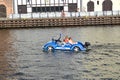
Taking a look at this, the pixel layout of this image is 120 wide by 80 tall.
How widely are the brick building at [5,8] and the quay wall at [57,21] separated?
8683 millimetres

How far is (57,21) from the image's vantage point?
77688mm

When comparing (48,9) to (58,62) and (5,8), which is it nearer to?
(5,8)

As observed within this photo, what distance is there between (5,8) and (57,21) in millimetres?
14604

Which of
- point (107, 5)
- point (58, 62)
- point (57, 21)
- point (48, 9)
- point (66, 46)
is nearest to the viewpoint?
point (58, 62)

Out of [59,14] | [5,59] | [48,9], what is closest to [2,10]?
[48,9]

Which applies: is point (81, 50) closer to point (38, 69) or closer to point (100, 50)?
point (100, 50)

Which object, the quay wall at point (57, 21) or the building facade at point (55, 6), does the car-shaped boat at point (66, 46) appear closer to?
the quay wall at point (57, 21)

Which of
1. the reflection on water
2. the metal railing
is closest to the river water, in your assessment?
the reflection on water

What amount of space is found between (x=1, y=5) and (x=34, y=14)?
33.2ft

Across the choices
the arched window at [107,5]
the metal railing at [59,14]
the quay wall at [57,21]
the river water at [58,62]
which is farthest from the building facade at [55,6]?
the river water at [58,62]

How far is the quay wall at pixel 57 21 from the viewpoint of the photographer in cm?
7750

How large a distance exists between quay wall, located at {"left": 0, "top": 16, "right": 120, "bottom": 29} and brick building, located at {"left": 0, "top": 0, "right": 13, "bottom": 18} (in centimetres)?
868

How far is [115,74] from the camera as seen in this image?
32.6m

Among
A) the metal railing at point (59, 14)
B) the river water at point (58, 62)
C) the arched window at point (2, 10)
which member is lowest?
the river water at point (58, 62)
